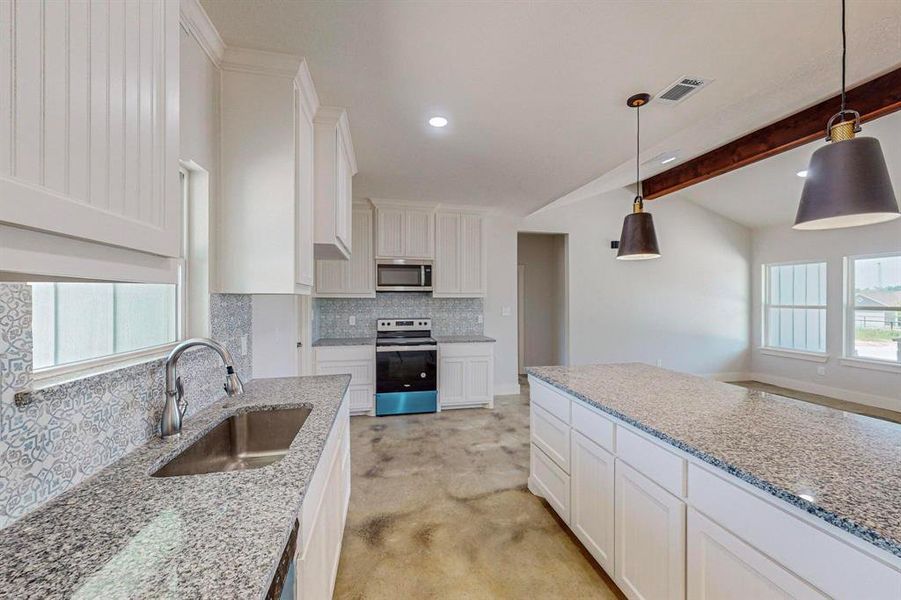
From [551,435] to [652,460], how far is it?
0.85 meters

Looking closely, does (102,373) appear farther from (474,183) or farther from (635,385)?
(474,183)

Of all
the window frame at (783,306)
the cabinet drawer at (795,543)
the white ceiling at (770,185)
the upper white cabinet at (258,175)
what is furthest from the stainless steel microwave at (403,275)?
the window frame at (783,306)

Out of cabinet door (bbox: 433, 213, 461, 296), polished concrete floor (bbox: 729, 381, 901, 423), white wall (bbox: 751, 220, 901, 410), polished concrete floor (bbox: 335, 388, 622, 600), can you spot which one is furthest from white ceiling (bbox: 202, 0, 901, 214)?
polished concrete floor (bbox: 729, 381, 901, 423)

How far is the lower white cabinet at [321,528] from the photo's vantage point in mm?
1013

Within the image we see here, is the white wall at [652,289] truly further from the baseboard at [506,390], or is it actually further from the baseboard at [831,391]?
the baseboard at [831,391]

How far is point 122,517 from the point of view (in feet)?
2.70

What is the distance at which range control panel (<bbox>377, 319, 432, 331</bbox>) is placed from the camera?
15.3 ft

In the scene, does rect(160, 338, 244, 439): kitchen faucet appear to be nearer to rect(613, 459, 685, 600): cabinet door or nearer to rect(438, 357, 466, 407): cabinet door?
rect(613, 459, 685, 600): cabinet door

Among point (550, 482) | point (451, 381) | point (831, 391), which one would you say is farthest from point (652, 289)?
point (550, 482)

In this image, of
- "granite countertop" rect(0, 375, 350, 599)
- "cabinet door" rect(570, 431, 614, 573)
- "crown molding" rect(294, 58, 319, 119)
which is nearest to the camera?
"granite countertop" rect(0, 375, 350, 599)

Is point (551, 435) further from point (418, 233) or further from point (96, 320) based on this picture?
point (418, 233)

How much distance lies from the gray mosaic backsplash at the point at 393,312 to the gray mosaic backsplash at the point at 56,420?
309 cm

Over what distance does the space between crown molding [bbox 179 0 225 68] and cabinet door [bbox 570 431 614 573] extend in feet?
8.20

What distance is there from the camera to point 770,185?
4781mm
